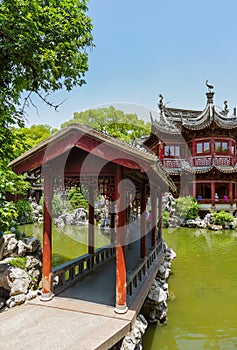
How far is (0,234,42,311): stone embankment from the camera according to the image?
4.75m

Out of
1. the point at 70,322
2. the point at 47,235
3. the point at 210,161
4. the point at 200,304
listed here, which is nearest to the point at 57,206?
the point at 210,161

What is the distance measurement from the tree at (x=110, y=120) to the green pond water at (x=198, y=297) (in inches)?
598

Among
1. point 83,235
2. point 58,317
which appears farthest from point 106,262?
point 83,235

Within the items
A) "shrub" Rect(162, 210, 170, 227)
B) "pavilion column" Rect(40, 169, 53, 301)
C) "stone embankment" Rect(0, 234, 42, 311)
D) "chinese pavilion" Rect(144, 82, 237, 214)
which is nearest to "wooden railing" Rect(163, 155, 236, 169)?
"chinese pavilion" Rect(144, 82, 237, 214)

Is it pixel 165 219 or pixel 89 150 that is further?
pixel 165 219

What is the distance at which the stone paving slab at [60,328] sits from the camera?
10.0 feet

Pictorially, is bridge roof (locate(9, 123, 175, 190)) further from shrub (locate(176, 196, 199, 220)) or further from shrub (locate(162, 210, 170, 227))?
shrub (locate(176, 196, 199, 220))

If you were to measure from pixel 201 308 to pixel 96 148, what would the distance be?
4.53 meters

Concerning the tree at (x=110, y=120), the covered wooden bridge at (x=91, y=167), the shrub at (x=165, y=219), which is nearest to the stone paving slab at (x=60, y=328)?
the covered wooden bridge at (x=91, y=167)

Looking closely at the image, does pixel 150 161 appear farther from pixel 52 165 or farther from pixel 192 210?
pixel 192 210

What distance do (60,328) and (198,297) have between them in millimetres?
4143

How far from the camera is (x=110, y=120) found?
25.7m

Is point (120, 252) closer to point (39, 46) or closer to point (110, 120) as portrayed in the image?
point (39, 46)

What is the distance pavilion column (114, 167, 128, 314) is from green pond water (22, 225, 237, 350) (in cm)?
130
